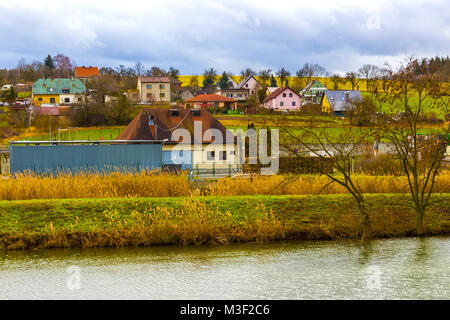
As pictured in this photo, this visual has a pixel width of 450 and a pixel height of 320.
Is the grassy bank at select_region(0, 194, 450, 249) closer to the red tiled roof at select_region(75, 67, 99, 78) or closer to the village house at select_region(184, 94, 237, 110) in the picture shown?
the village house at select_region(184, 94, 237, 110)

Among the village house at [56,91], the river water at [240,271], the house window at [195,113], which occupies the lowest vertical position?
the river water at [240,271]

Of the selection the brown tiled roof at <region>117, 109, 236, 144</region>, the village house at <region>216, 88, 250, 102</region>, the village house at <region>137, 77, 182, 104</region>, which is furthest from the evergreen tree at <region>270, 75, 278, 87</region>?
the brown tiled roof at <region>117, 109, 236, 144</region>

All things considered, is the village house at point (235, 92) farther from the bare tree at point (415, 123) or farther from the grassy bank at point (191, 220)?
the grassy bank at point (191, 220)

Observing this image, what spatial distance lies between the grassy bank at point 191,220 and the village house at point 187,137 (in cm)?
1701

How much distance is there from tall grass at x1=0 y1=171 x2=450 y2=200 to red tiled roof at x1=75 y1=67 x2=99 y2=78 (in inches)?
3546

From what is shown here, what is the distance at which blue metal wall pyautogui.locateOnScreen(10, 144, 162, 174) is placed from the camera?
25750 mm

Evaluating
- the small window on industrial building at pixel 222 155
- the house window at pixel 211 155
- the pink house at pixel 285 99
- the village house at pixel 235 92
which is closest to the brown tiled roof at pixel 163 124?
the house window at pixel 211 155

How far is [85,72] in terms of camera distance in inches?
4279

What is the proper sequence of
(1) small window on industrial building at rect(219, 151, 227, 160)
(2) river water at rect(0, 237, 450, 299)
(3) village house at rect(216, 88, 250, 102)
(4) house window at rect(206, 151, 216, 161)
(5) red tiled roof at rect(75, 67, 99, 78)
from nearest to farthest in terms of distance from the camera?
(2) river water at rect(0, 237, 450, 299)
(4) house window at rect(206, 151, 216, 161)
(1) small window on industrial building at rect(219, 151, 227, 160)
(3) village house at rect(216, 88, 250, 102)
(5) red tiled roof at rect(75, 67, 99, 78)

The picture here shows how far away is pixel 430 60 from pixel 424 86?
0.90 meters

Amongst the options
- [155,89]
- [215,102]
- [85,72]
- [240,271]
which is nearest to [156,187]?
[240,271]

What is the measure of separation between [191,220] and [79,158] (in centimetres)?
1092

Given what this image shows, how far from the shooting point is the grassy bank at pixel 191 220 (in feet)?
55.1

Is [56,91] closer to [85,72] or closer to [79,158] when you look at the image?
[85,72]
